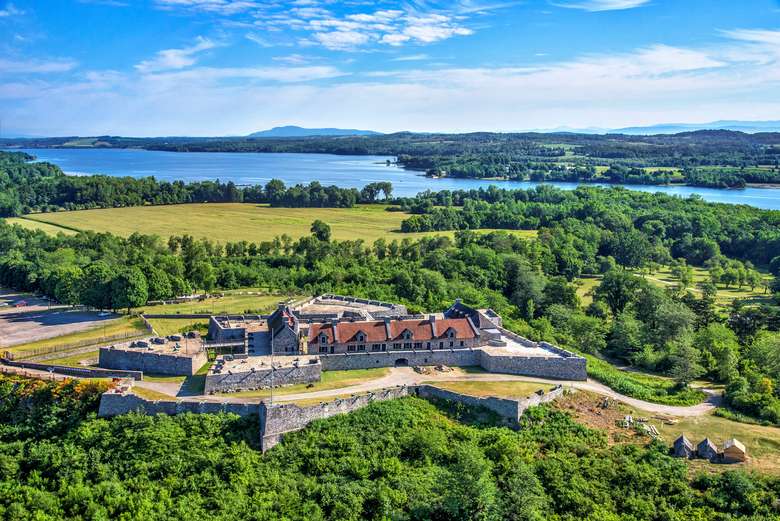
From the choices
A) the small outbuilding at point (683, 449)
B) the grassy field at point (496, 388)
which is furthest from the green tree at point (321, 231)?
the small outbuilding at point (683, 449)

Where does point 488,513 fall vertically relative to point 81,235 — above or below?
below

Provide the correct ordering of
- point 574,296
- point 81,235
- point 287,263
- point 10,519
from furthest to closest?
point 81,235, point 287,263, point 574,296, point 10,519

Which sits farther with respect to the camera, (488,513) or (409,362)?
(409,362)

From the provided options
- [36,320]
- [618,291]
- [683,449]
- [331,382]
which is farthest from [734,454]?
[36,320]

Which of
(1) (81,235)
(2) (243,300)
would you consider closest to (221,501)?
(2) (243,300)

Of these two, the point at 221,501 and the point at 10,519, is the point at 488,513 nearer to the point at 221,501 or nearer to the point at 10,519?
the point at 221,501

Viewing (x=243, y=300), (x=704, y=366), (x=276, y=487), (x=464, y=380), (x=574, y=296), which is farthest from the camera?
(x=574, y=296)
